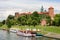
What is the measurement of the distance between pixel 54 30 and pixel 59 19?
16.7 m

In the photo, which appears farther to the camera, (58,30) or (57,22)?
(57,22)

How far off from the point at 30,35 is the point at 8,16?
91.5 metres

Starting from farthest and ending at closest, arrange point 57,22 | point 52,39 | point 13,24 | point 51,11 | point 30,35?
point 51,11
point 13,24
point 57,22
point 30,35
point 52,39

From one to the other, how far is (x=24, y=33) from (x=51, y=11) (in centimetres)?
7801

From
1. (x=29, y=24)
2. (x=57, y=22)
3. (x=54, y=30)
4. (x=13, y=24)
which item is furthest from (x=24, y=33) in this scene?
(x=13, y=24)

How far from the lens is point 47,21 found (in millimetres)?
93562

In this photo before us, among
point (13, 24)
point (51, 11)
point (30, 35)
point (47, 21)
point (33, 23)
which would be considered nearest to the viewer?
point (30, 35)

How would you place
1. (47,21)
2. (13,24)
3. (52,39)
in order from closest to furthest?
(52,39), (47,21), (13,24)

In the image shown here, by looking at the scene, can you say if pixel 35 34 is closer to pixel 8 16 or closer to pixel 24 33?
pixel 24 33

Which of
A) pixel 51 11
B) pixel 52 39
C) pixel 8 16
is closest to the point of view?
pixel 52 39

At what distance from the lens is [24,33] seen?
58.4 m

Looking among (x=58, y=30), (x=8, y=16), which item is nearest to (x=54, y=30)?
(x=58, y=30)

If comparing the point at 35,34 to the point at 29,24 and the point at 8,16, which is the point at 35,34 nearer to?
the point at 29,24

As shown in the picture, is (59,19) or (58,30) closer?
(58,30)
